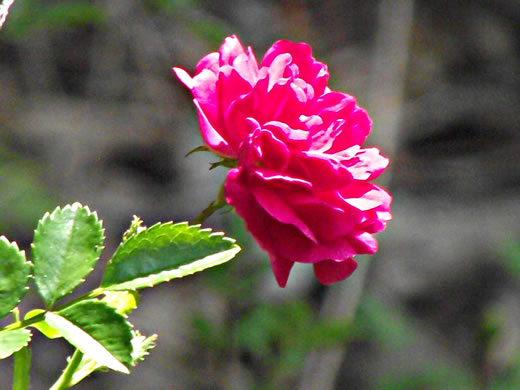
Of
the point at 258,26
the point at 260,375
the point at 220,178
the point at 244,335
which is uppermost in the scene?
the point at 258,26

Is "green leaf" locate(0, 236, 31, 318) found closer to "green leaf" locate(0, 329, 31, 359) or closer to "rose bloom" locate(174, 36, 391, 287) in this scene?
"green leaf" locate(0, 329, 31, 359)

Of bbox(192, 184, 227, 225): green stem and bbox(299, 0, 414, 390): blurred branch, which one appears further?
bbox(299, 0, 414, 390): blurred branch

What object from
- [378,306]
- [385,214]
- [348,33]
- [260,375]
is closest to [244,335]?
[260,375]

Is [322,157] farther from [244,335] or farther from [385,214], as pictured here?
[244,335]

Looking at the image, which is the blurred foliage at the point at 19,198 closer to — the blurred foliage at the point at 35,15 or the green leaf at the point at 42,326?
the blurred foliage at the point at 35,15

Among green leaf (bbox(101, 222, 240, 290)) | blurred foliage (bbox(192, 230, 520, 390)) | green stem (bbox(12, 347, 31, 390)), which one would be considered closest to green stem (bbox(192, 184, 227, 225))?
green leaf (bbox(101, 222, 240, 290))

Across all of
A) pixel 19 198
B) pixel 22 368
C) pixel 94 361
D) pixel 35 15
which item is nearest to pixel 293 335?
pixel 19 198

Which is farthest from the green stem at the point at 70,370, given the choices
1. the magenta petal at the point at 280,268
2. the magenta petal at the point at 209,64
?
the magenta petal at the point at 209,64
